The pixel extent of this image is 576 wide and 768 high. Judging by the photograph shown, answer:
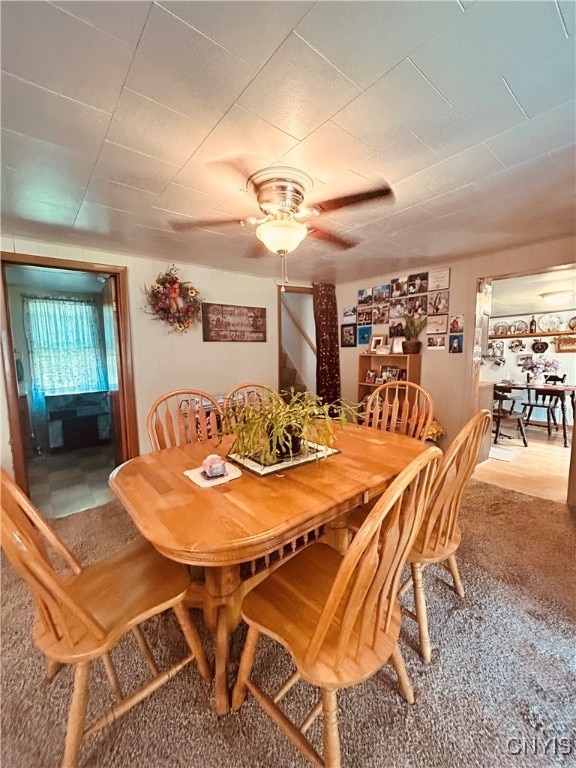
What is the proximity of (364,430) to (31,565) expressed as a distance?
1.75m

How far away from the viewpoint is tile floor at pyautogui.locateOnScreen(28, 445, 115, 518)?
9.00ft

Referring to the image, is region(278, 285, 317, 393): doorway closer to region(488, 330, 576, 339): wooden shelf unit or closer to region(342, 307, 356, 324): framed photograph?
region(342, 307, 356, 324): framed photograph

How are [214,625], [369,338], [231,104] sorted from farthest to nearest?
[369,338]
[214,625]
[231,104]

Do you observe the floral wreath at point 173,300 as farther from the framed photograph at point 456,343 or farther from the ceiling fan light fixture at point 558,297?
the ceiling fan light fixture at point 558,297

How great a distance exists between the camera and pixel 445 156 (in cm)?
143

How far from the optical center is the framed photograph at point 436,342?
133 inches

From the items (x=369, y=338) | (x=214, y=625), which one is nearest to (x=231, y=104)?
(x=214, y=625)

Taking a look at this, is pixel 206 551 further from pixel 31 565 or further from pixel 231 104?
pixel 231 104

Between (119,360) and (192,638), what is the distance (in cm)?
250

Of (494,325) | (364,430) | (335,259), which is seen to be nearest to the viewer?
(364,430)

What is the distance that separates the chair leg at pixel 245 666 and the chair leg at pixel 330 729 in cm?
28

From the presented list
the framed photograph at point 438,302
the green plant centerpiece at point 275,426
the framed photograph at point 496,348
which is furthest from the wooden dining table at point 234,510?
the framed photograph at point 496,348

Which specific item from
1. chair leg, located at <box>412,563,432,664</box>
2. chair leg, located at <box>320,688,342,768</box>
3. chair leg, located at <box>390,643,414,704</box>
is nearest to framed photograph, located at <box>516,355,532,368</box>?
chair leg, located at <box>412,563,432,664</box>

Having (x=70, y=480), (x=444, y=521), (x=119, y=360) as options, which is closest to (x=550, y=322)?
(x=444, y=521)
